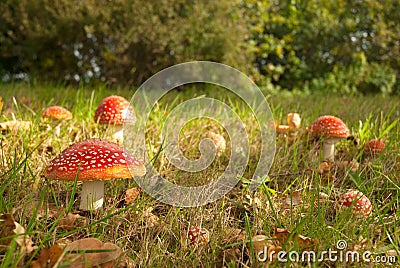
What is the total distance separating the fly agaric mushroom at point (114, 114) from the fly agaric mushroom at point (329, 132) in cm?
133

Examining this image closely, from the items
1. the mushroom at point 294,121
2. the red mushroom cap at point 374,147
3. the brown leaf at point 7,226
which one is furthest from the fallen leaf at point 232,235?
the mushroom at point 294,121

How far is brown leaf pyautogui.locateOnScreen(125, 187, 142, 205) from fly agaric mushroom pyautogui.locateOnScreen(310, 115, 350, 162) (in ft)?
4.35

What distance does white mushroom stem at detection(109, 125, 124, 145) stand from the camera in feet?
10.2

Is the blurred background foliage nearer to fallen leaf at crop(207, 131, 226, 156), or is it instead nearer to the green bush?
the green bush

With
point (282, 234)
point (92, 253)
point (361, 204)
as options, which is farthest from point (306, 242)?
point (92, 253)

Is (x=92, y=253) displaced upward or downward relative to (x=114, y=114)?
downward

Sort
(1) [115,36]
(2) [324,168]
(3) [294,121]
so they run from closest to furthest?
(2) [324,168] → (3) [294,121] → (1) [115,36]

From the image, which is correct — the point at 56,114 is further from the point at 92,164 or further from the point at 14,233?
the point at 14,233

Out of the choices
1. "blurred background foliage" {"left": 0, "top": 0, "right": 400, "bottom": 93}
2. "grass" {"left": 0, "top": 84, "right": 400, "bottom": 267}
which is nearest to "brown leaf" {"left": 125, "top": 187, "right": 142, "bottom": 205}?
"grass" {"left": 0, "top": 84, "right": 400, "bottom": 267}

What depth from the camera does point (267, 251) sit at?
5.37 ft

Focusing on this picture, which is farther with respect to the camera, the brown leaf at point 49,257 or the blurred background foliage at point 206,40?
the blurred background foliage at point 206,40

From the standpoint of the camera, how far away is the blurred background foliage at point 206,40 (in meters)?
7.05

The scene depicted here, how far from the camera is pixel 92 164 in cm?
187

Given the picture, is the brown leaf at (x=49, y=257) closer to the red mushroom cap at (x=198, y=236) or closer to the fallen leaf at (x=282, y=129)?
the red mushroom cap at (x=198, y=236)
